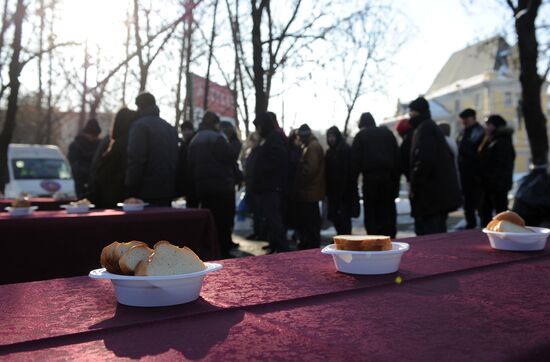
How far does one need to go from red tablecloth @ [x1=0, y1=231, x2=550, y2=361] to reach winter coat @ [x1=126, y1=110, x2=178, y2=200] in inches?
135

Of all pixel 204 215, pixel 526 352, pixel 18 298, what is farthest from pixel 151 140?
pixel 526 352

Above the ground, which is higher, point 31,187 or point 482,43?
point 482,43

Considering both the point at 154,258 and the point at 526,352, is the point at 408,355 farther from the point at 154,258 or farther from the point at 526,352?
the point at 154,258

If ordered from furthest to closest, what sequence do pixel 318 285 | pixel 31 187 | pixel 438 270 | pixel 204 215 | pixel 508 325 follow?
pixel 31 187
pixel 204 215
pixel 438 270
pixel 318 285
pixel 508 325

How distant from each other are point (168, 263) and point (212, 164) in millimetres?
4486

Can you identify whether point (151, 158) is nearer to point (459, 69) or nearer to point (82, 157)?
point (82, 157)

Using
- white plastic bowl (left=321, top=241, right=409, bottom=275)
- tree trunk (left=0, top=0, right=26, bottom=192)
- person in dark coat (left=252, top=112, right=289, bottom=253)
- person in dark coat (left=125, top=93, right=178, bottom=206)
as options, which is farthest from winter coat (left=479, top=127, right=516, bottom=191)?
tree trunk (left=0, top=0, right=26, bottom=192)

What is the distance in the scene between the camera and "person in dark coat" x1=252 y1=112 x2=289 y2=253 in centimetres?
578

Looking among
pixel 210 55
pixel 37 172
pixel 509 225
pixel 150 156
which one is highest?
pixel 210 55

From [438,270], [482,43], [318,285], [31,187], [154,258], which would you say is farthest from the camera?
[31,187]

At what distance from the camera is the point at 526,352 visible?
2.92 ft

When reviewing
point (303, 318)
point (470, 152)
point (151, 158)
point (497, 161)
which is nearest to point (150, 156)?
point (151, 158)

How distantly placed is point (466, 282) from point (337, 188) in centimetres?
520

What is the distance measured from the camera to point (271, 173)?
228 inches
